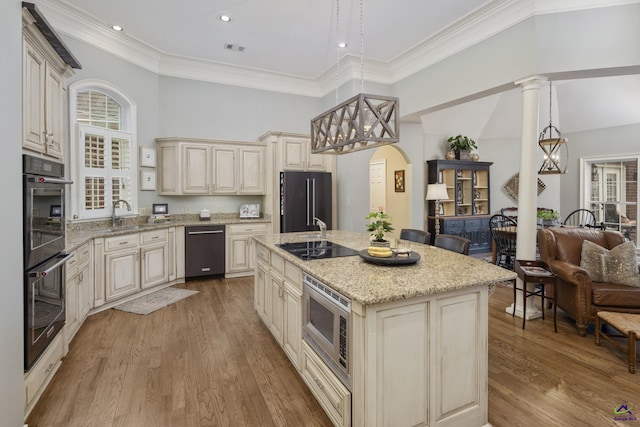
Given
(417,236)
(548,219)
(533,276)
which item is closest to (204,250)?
(417,236)

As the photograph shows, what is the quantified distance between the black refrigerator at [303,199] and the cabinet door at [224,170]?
0.84m

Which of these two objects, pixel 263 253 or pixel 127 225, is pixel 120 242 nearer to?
pixel 127 225

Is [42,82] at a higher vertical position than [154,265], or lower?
higher

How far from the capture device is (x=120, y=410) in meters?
2.10

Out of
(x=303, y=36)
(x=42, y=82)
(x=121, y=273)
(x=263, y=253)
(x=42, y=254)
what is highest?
(x=303, y=36)

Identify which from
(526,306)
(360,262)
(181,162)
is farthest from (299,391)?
(181,162)

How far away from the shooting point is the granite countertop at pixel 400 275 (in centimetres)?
163

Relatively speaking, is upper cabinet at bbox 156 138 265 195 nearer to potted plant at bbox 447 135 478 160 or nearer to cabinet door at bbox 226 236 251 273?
cabinet door at bbox 226 236 251 273

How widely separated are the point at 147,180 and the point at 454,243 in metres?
4.43

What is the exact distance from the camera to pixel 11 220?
1735 mm

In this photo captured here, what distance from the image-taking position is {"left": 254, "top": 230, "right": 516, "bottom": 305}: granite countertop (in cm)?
163

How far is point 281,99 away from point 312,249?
410 cm

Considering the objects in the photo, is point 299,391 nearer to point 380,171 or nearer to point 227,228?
point 227,228

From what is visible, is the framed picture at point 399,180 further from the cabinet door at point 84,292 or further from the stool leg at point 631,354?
the cabinet door at point 84,292
